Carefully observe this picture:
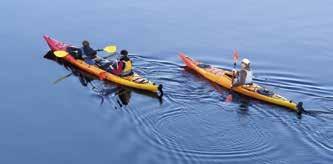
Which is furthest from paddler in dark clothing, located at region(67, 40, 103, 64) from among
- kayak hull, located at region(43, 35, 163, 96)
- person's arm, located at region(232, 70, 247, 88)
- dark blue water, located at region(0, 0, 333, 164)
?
person's arm, located at region(232, 70, 247, 88)

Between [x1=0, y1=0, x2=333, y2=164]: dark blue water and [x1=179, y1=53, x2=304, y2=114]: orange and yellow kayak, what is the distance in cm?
26

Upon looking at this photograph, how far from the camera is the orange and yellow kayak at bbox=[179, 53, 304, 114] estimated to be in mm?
18172

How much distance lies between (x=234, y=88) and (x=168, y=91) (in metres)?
2.47

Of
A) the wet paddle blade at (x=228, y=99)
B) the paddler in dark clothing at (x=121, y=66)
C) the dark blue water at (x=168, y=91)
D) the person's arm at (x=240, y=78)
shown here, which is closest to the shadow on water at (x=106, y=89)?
the dark blue water at (x=168, y=91)

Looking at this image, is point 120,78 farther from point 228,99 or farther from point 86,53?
point 228,99

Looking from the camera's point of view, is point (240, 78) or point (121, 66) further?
point (121, 66)

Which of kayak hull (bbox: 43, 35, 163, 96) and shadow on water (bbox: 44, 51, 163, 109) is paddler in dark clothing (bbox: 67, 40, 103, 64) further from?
shadow on water (bbox: 44, 51, 163, 109)

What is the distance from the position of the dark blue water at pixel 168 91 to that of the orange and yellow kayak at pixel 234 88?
0.85 ft

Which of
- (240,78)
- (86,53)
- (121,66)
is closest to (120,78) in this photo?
(121,66)

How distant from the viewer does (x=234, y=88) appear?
1967 cm

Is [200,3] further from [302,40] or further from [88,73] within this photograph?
[88,73]

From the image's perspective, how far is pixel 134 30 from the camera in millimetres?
27656

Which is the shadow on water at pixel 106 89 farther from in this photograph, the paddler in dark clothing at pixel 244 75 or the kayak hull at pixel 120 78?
the paddler in dark clothing at pixel 244 75

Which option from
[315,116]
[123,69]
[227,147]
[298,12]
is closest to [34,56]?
[123,69]
